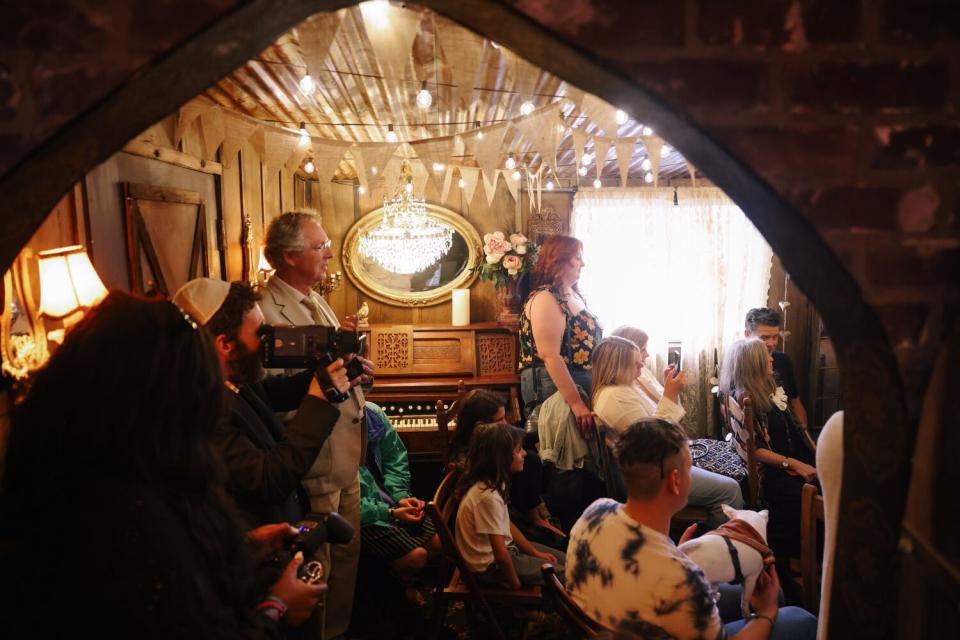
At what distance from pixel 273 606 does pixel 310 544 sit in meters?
0.27

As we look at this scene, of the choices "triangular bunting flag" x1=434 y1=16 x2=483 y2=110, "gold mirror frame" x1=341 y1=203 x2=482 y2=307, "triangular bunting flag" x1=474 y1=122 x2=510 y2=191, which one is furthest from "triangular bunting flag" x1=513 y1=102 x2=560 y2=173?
"gold mirror frame" x1=341 y1=203 x2=482 y2=307

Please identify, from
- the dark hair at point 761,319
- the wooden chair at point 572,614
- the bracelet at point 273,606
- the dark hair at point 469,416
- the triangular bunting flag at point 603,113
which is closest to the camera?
the bracelet at point 273,606

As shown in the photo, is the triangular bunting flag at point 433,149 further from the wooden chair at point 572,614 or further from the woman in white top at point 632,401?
the wooden chair at point 572,614

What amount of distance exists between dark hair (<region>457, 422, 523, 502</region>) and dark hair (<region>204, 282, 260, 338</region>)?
110cm

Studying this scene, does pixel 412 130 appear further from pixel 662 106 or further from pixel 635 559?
pixel 662 106

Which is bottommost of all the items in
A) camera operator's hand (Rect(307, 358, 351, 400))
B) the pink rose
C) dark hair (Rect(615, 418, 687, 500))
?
dark hair (Rect(615, 418, 687, 500))

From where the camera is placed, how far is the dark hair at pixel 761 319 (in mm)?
4520

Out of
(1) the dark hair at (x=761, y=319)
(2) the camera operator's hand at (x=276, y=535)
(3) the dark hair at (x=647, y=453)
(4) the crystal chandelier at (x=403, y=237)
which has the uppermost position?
(4) the crystal chandelier at (x=403, y=237)

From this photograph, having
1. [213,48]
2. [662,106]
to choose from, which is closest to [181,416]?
[213,48]

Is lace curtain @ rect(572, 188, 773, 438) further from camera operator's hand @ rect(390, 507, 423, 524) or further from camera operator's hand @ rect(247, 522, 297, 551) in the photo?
camera operator's hand @ rect(247, 522, 297, 551)

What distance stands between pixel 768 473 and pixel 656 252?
3.53m

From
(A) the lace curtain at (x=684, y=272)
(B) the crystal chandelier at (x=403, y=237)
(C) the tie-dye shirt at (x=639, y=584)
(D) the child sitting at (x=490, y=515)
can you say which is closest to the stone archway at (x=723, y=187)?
(C) the tie-dye shirt at (x=639, y=584)

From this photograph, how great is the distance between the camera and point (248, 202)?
4.35 meters

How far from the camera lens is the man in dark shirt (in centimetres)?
166
